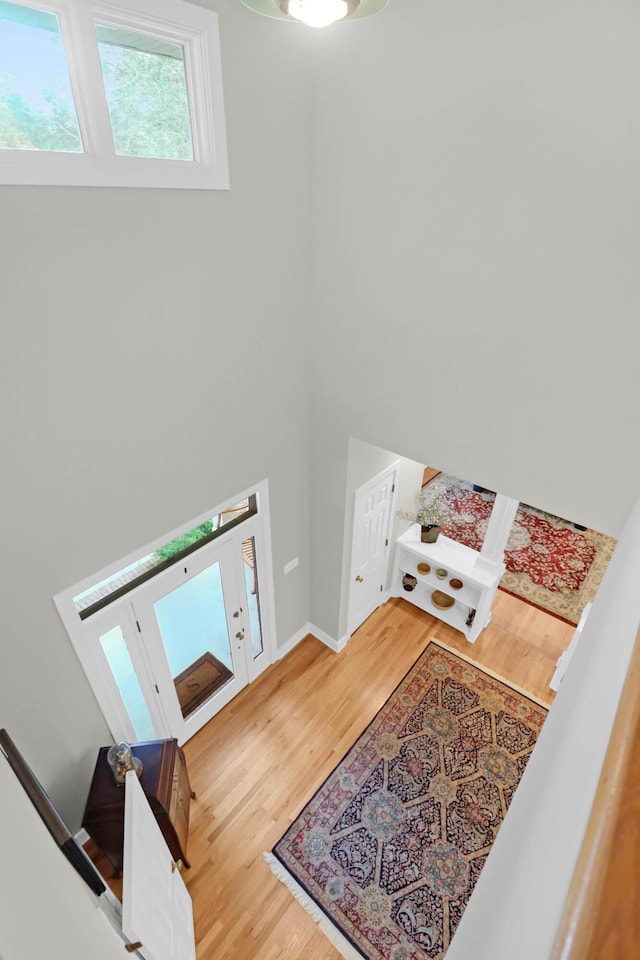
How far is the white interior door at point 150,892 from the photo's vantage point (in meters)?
2.21

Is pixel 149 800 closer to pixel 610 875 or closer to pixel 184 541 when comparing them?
pixel 184 541

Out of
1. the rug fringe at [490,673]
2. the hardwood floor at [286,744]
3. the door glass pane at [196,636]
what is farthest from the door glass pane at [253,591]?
the rug fringe at [490,673]

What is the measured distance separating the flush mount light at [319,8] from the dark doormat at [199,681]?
3.98 meters

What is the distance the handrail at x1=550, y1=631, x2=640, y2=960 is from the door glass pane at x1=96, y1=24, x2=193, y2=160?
2796mm

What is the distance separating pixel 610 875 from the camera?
301 mm

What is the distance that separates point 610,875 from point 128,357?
2.70 m

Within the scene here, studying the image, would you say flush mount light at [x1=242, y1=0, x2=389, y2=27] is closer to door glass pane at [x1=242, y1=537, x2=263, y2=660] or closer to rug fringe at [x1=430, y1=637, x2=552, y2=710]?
door glass pane at [x1=242, y1=537, x2=263, y2=660]

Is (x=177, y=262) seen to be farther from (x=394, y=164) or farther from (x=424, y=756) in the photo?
(x=424, y=756)

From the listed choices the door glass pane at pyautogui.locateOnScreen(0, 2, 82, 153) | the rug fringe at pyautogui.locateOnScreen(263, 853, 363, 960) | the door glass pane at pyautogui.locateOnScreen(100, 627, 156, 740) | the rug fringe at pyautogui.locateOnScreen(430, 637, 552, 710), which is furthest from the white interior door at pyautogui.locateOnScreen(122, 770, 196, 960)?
the door glass pane at pyautogui.locateOnScreen(0, 2, 82, 153)

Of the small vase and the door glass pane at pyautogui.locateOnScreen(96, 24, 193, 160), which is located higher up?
the door glass pane at pyautogui.locateOnScreen(96, 24, 193, 160)

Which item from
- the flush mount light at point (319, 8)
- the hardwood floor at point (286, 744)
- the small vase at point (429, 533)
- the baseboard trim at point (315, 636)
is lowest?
the hardwood floor at point (286, 744)

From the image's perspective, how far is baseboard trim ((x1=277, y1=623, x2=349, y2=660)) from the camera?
4867 mm

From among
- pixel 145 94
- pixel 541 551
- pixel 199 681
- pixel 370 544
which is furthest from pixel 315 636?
pixel 145 94

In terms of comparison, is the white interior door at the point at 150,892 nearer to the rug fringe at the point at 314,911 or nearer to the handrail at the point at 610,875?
the rug fringe at the point at 314,911
